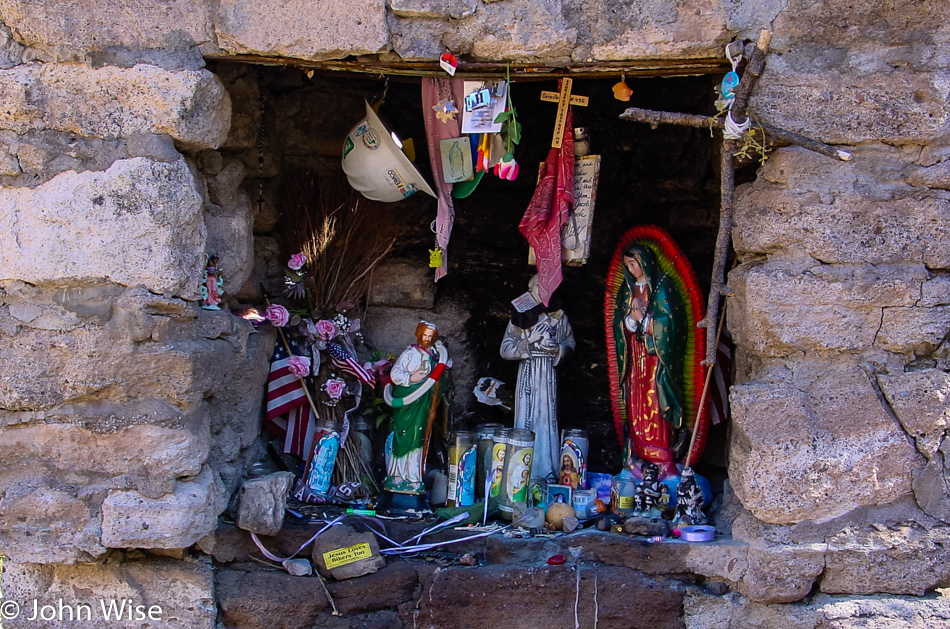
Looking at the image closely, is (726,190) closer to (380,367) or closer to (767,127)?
(767,127)

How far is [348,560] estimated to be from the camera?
3773 mm

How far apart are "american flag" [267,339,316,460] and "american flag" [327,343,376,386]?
183 mm

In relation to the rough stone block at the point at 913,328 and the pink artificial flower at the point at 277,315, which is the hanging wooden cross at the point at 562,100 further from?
the rough stone block at the point at 913,328

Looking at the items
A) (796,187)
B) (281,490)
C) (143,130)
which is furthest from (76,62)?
(796,187)

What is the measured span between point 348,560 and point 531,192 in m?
2.10

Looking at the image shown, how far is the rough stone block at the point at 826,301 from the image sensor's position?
3529 millimetres

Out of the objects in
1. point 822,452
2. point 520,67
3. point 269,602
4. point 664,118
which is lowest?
point 269,602

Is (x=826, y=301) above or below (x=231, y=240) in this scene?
below

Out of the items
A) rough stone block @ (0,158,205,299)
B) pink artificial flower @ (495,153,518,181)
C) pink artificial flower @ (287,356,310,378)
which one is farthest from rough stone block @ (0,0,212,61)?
pink artificial flower @ (287,356,310,378)

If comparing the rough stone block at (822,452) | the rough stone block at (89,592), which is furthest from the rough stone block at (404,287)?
the rough stone block at (822,452)

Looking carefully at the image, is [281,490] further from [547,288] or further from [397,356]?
[547,288]

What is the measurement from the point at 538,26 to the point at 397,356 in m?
1.74

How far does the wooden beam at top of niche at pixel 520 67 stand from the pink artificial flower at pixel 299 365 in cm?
123

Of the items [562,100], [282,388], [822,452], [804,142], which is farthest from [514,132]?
[822,452]
